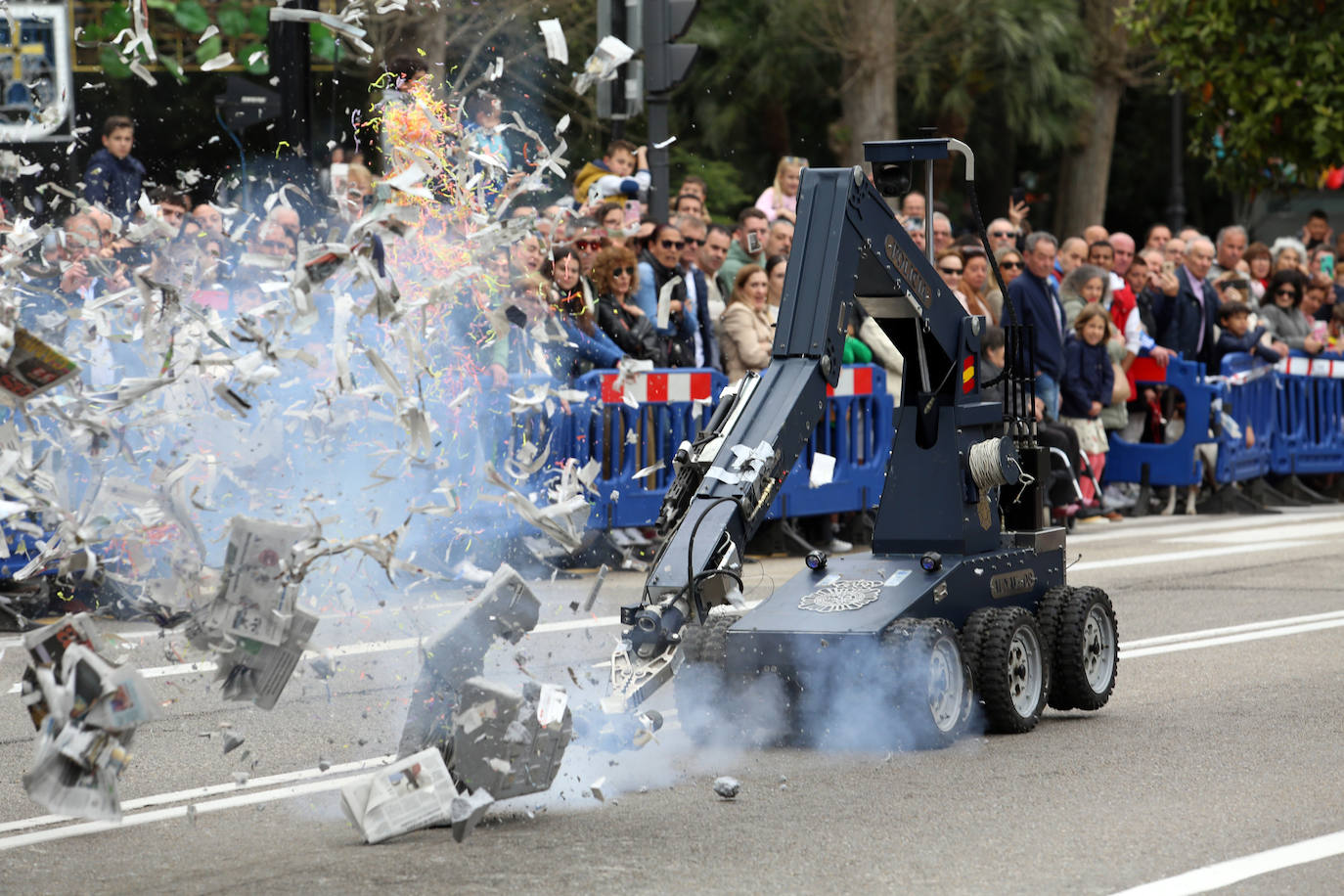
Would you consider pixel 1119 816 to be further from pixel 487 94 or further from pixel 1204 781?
pixel 487 94

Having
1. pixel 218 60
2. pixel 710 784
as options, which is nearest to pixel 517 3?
pixel 218 60

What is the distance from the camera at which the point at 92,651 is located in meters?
5.78

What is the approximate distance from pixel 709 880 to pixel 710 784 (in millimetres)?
1260

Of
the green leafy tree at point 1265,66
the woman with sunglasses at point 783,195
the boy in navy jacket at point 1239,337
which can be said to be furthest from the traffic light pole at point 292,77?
the green leafy tree at point 1265,66

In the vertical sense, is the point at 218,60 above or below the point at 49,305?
above

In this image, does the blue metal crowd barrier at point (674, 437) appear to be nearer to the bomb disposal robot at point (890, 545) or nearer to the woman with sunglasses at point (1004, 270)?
the woman with sunglasses at point (1004, 270)

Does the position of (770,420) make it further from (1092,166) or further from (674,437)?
(1092,166)

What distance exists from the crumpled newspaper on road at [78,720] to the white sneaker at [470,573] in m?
1.82

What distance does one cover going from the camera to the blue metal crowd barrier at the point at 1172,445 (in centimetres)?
1738

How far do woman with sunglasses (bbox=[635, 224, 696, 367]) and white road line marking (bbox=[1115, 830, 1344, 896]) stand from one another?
7.80 metres

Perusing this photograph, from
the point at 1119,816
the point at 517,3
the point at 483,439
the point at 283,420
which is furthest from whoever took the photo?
the point at 517,3

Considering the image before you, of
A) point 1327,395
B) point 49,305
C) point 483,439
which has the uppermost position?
point 49,305

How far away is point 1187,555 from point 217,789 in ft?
29.2

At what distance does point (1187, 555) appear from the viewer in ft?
47.2
